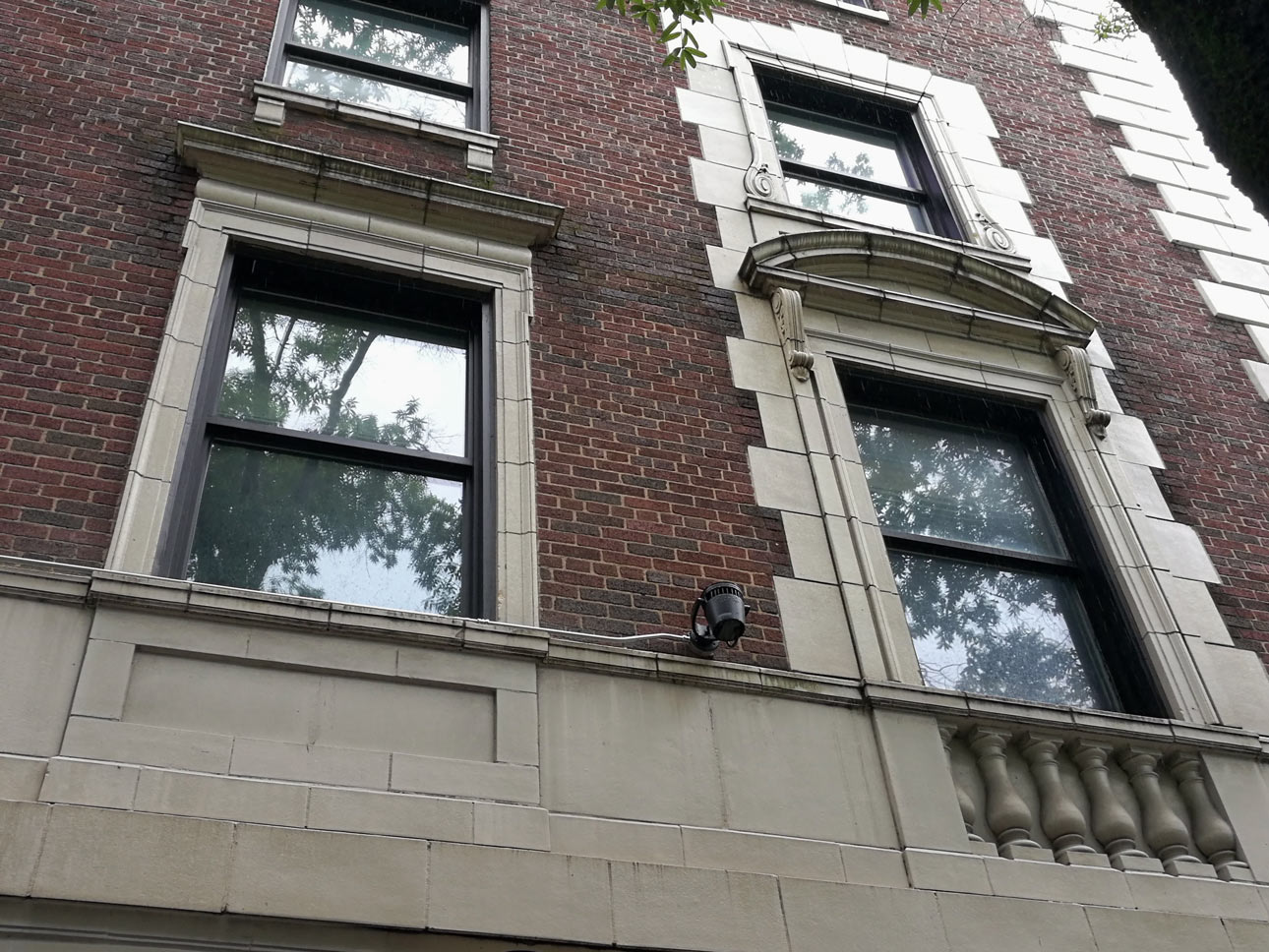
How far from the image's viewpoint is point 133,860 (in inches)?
179

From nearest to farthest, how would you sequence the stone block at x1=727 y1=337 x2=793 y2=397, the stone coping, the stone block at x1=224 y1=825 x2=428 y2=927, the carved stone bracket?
the stone block at x1=224 y1=825 x2=428 y2=927
the stone coping
the stone block at x1=727 y1=337 x2=793 y2=397
the carved stone bracket

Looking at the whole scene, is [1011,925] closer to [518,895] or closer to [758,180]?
[518,895]

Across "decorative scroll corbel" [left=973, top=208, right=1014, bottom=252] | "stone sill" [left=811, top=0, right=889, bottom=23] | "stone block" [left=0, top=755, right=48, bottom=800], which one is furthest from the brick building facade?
"stone sill" [left=811, top=0, right=889, bottom=23]

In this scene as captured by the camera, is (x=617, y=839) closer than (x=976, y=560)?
Yes

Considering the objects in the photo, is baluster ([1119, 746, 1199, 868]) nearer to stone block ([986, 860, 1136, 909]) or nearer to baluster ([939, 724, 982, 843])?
stone block ([986, 860, 1136, 909])

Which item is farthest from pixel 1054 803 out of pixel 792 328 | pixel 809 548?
pixel 792 328

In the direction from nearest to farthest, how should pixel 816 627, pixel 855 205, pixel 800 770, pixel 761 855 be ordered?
pixel 761 855
pixel 800 770
pixel 816 627
pixel 855 205

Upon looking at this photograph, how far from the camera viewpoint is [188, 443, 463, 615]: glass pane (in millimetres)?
6250

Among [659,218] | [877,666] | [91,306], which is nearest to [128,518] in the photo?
[91,306]

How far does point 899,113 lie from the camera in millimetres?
11477

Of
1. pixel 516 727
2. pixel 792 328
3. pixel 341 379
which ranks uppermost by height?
pixel 792 328

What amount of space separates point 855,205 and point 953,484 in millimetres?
3269

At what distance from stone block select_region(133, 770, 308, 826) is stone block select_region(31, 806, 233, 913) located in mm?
116

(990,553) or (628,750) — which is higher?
(990,553)
